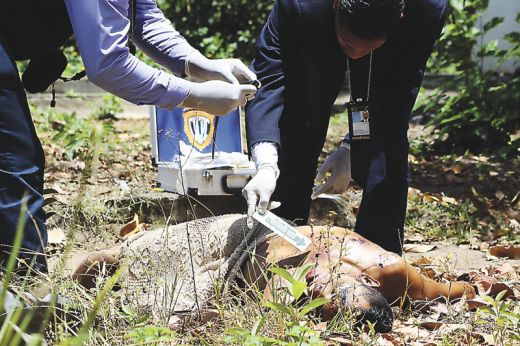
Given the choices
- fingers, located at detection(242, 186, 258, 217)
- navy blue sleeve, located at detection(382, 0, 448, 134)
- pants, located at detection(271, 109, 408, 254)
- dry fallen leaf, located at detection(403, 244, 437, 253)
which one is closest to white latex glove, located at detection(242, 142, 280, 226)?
fingers, located at detection(242, 186, 258, 217)

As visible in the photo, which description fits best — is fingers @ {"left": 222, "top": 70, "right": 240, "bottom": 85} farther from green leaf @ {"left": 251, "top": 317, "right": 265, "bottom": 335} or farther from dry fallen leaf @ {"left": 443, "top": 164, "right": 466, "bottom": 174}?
dry fallen leaf @ {"left": 443, "top": 164, "right": 466, "bottom": 174}

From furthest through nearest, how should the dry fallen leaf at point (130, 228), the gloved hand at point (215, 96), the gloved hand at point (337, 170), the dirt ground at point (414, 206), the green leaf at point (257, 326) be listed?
1. the dry fallen leaf at point (130, 228)
2. the dirt ground at point (414, 206)
3. the gloved hand at point (337, 170)
4. the gloved hand at point (215, 96)
5. the green leaf at point (257, 326)

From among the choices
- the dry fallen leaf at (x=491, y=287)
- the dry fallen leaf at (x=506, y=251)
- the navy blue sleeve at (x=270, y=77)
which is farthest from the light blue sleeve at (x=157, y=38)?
the dry fallen leaf at (x=506, y=251)

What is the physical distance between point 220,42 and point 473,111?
420cm

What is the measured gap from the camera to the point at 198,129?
4.78m

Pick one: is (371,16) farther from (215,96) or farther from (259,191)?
(259,191)

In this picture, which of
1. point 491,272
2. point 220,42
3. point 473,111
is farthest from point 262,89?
point 220,42

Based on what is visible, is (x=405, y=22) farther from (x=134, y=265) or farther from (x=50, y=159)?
(x=50, y=159)

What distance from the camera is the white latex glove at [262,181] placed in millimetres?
2918

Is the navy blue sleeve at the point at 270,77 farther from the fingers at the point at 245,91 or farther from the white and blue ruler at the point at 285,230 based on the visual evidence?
the white and blue ruler at the point at 285,230

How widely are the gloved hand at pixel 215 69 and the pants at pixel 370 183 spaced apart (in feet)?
1.71

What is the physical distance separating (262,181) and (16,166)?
2.80 feet

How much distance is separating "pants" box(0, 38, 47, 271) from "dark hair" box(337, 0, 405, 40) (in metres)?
1.13

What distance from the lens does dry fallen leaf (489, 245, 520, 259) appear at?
387 cm
